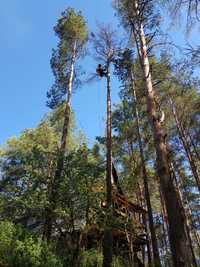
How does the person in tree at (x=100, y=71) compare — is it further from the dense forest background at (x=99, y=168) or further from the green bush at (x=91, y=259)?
the green bush at (x=91, y=259)

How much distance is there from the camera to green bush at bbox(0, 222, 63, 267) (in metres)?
6.84

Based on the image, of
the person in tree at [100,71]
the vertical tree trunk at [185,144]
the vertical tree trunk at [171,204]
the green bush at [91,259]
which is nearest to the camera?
the vertical tree trunk at [171,204]

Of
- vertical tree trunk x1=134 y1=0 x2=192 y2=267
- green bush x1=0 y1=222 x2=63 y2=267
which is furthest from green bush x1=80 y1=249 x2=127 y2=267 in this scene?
vertical tree trunk x1=134 y1=0 x2=192 y2=267

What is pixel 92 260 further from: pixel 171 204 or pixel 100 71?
pixel 100 71

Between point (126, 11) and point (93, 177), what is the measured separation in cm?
612

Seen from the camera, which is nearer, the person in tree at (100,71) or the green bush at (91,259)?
the green bush at (91,259)

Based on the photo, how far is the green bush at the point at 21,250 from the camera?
6836 millimetres

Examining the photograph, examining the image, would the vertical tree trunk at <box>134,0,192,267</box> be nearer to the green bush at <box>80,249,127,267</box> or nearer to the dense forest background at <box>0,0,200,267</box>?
the dense forest background at <box>0,0,200,267</box>

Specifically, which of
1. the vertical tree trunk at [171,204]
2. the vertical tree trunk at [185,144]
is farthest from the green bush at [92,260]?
the vertical tree trunk at [185,144]

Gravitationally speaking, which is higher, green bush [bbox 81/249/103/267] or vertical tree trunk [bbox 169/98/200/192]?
vertical tree trunk [bbox 169/98/200/192]

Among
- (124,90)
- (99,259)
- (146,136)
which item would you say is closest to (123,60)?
(124,90)

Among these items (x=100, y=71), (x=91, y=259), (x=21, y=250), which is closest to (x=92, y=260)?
(x=91, y=259)

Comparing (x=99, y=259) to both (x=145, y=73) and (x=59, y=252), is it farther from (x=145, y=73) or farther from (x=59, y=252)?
(x=145, y=73)

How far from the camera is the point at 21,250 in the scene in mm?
7145
